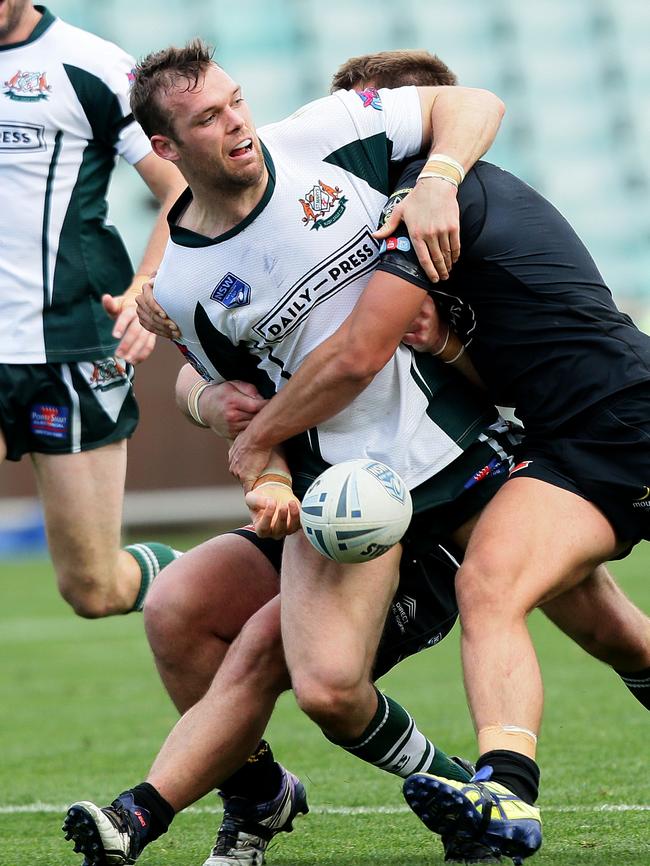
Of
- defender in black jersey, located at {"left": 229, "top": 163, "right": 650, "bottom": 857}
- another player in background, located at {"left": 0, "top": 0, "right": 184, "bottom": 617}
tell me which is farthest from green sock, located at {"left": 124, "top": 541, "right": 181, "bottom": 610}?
defender in black jersey, located at {"left": 229, "top": 163, "right": 650, "bottom": 857}

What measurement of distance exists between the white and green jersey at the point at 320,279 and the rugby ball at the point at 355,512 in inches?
12.7

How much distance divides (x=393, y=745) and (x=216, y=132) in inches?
74.9

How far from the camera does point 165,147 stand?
4.10 m

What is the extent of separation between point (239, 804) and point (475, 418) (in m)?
1.41

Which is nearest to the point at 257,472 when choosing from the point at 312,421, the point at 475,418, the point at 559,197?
the point at 312,421

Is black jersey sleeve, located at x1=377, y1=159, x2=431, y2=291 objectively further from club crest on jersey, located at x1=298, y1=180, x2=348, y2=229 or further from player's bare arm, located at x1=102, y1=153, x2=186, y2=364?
player's bare arm, located at x1=102, y1=153, x2=186, y2=364

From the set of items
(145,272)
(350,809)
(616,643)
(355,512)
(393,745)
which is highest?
(145,272)

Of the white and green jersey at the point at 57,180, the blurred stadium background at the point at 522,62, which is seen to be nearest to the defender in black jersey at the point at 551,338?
the white and green jersey at the point at 57,180

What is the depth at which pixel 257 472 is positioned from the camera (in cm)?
421

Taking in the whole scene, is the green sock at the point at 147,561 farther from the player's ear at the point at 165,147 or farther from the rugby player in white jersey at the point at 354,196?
the player's ear at the point at 165,147

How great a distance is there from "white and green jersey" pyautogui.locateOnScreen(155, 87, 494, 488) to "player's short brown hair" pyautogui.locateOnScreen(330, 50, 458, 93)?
0.41 metres

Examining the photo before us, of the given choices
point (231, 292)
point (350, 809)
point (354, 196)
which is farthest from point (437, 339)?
point (350, 809)

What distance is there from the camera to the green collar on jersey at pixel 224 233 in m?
4.07

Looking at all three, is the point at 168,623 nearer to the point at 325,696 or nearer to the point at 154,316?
the point at 325,696
